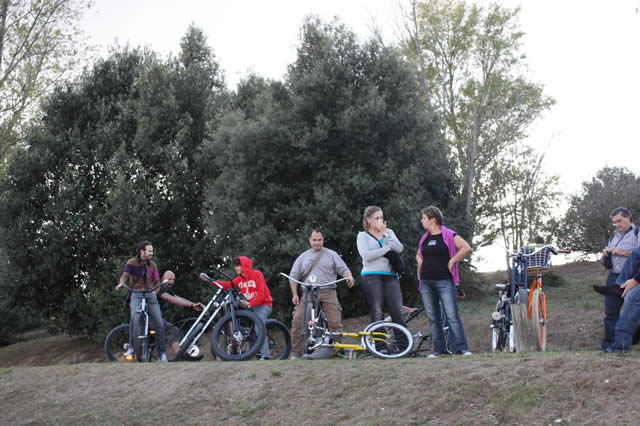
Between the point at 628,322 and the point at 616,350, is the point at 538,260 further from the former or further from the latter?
the point at 616,350

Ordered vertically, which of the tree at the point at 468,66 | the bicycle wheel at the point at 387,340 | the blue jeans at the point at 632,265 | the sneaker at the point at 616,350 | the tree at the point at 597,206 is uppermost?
the tree at the point at 468,66

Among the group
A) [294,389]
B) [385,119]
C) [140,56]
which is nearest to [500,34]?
[385,119]

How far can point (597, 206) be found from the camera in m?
22.5

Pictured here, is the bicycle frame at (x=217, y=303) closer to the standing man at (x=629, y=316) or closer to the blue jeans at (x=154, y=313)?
the blue jeans at (x=154, y=313)

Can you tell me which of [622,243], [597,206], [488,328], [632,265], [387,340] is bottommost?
[488,328]

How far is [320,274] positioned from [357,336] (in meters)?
1.20

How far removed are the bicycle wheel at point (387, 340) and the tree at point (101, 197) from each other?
1153cm

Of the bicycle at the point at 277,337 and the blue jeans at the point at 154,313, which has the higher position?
the blue jeans at the point at 154,313

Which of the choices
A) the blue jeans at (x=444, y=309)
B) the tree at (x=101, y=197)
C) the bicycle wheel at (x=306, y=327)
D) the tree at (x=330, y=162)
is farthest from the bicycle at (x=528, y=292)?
the tree at (x=101, y=197)

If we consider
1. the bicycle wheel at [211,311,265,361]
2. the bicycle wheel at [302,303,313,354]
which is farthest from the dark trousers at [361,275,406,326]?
the bicycle wheel at [211,311,265,361]

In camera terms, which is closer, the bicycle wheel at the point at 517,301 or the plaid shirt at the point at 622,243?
the plaid shirt at the point at 622,243

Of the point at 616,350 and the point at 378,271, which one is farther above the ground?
the point at 378,271

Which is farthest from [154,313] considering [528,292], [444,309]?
[528,292]

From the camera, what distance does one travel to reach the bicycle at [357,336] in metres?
8.91
